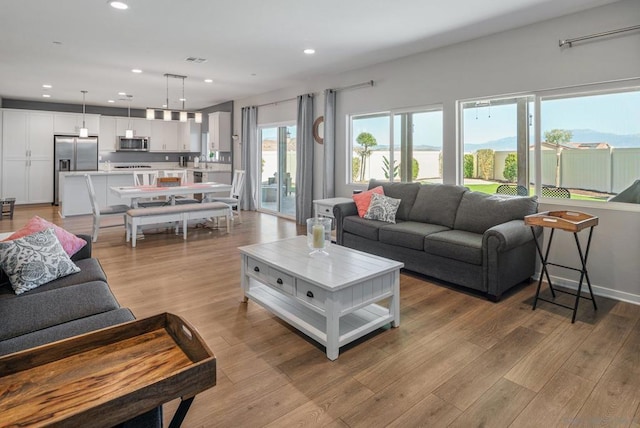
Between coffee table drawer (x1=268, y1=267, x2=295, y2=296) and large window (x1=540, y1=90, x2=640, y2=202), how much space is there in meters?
3.01

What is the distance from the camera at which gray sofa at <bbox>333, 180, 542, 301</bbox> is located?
11.1 ft

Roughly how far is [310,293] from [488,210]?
2.35m

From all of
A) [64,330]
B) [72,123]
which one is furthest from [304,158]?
[72,123]

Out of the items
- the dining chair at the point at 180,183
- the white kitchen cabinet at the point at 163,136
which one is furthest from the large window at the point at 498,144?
the white kitchen cabinet at the point at 163,136

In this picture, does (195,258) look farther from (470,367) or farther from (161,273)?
(470,367)

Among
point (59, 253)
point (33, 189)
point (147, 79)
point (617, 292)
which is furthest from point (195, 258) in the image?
point (33, 189)

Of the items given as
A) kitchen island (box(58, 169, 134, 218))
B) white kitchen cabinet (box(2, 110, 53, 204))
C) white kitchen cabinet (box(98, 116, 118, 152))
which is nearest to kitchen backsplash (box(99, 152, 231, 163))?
white kitchen cabinet (box(98, 116, 118, 152))

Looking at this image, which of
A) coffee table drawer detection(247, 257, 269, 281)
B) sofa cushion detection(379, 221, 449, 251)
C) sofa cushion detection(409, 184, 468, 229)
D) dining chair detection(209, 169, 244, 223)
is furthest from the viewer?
dining chair detection(209, 169, 244, 223)

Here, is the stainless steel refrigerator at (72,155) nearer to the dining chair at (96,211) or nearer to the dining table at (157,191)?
the dining table at (157,191)

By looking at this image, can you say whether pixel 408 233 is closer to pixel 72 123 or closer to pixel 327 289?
pixel 327 289

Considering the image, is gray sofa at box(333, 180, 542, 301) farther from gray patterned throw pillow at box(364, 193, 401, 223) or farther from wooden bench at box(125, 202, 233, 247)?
wooden bench at box(125, 202, 233, 247)

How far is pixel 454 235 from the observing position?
150 inches

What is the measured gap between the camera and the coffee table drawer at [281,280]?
108 inches

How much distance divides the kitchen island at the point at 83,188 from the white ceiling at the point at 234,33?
6.12 ft
